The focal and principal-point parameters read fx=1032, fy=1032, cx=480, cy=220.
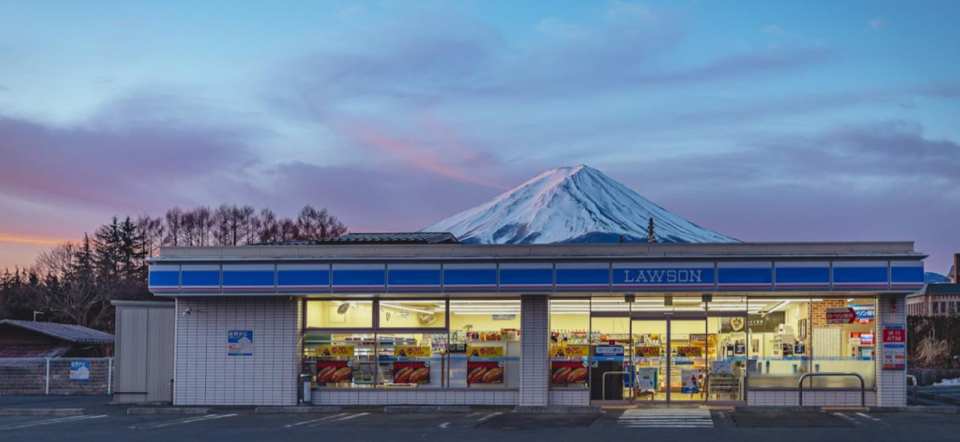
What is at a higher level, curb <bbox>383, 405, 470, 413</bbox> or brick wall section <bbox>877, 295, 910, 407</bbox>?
brick wall section <bbox>877, 295, 910, 407</bbox>

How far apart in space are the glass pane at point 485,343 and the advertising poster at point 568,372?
0.88 metres

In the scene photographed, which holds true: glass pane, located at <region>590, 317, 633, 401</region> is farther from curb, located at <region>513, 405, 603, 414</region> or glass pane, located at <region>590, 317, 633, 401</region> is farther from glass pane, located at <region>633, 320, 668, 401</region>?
curb, located at <region>513, 405, 603, 414</region>

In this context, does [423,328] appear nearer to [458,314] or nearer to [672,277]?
[458,314]

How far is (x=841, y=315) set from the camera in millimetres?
23594

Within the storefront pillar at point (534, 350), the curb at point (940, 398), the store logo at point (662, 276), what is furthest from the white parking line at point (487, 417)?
the curb at point (940, 398)

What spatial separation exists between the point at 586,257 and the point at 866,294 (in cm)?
636

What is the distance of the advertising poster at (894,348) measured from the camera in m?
23.1

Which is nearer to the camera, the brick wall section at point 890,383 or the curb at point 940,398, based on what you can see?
the brick wall section at point 890,383

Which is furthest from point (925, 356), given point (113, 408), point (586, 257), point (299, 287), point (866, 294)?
point (113, 408)

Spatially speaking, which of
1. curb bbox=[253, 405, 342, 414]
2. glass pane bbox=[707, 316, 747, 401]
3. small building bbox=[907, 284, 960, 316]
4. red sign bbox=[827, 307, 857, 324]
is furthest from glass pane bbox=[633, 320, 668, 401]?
small building bbox=[907, 284, 960, 316]

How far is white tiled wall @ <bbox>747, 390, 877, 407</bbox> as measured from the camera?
23281 mm

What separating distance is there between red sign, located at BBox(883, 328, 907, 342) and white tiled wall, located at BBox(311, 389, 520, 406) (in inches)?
332

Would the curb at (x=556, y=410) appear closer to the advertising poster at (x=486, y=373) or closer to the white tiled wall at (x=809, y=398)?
the advertising poster at (x=486, y=373)

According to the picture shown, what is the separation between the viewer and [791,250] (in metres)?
23.2
